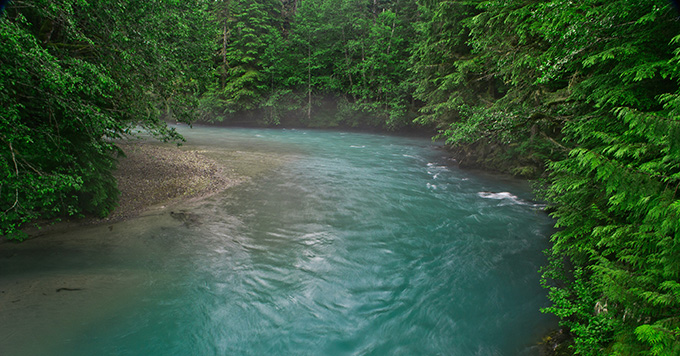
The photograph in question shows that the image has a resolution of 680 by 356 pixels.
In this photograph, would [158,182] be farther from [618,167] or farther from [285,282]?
[618,167]

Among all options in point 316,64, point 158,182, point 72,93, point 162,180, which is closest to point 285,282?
point 72,93

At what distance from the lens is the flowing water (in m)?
4.90

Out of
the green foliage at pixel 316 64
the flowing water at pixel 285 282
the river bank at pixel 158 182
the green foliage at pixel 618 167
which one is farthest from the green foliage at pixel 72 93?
the green foliage at pixel 316 64

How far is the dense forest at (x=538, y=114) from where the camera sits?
10.8 ft

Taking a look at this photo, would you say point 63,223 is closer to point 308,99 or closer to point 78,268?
point 78,268

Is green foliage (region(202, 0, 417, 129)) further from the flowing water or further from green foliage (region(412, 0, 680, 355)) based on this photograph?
green foliage (region(412, 0, 680, 355))

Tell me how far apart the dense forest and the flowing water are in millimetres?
895

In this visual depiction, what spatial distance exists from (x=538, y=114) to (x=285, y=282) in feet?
21.3

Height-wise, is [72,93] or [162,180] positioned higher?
[72,93]

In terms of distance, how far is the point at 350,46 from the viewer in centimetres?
3388

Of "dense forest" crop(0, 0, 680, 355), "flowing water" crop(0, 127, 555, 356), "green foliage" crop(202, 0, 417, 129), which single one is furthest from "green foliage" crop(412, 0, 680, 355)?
"green foliage" crop(202, 0, 417, 129)

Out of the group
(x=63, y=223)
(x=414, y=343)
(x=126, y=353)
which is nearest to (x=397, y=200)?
(x=414, y=343)

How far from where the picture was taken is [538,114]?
6594mm

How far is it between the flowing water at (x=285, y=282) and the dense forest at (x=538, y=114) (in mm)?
895
